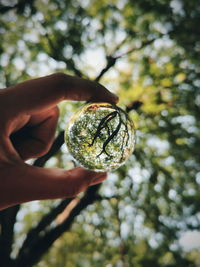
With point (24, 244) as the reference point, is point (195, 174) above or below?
above

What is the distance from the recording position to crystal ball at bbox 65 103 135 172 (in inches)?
77.9

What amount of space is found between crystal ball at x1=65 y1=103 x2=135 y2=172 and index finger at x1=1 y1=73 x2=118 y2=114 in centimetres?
14

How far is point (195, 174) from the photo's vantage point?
6.33 meters

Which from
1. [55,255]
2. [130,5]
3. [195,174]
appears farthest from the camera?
[55,255]

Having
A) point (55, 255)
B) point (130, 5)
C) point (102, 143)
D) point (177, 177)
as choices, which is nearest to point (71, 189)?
point (102, 143)

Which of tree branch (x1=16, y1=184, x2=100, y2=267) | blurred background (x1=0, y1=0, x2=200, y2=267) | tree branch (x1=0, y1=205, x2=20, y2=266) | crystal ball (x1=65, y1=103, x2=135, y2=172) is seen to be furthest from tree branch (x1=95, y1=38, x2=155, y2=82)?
tree branch (x1=0, y1=205, x2=20, y2=266)

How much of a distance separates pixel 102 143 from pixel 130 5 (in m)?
3.97

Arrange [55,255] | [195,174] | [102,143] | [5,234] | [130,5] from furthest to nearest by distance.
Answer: [55,255] → [195,174] → [5,234] → [130,5] → [102,143]

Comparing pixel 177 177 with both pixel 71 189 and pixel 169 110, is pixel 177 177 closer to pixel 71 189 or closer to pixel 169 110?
pixel 169 110

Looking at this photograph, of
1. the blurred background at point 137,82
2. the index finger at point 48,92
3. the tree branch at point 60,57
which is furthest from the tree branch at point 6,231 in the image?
the index finger at point 48,92

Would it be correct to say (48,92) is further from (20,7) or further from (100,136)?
(20,7)

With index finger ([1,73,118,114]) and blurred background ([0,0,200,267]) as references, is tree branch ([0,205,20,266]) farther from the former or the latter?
index finger ([1,73,118,114])

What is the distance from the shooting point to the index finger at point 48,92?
6.06 ft

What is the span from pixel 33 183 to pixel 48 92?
75 centimetres
